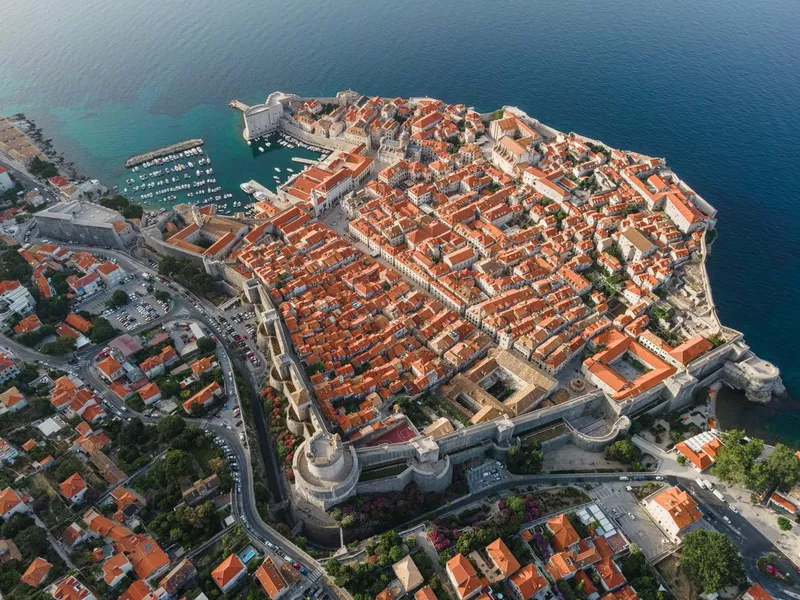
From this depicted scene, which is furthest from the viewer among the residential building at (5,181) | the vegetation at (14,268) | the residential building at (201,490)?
the residential building at (5,181)

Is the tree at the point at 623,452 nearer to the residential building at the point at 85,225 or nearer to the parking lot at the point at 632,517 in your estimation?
the parking lot at the point at 632,517

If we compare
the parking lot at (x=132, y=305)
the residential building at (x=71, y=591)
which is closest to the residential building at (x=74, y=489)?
the residential building at (x=71, y=591)

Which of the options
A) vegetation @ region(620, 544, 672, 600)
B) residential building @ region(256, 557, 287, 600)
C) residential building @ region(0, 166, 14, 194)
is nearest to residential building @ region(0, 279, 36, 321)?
residential building @ region(0, 166, 14, 194)

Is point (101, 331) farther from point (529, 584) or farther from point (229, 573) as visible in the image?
point (529, 584)

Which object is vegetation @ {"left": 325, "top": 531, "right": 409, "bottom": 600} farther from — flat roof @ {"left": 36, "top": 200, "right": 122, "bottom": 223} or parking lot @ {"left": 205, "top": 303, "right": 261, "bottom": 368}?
flat roof @ {"left": 36, "top": 200, "right": 122, "bottom": 223}

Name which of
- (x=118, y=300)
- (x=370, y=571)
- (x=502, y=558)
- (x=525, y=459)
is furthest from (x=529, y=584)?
(x=118, y=300)
